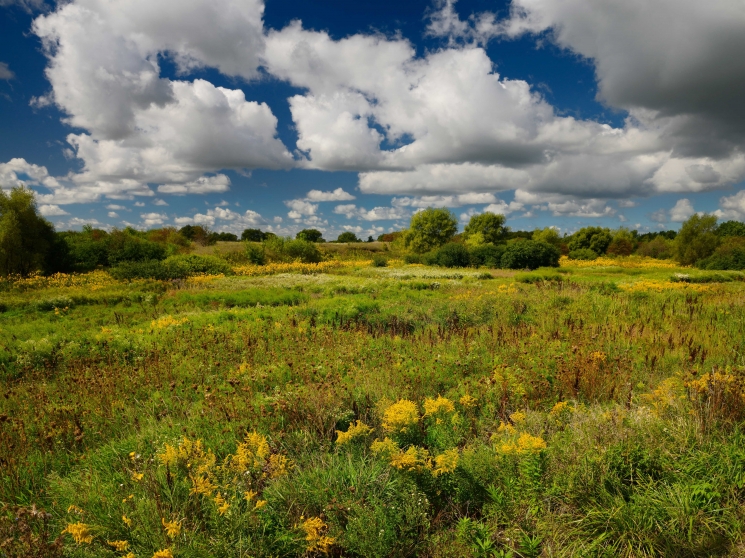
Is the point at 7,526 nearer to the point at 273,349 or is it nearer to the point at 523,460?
the point at 523,460

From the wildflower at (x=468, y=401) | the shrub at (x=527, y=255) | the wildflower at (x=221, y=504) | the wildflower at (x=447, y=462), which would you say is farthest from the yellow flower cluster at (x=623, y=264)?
the wildflower at (x=221, y=504)

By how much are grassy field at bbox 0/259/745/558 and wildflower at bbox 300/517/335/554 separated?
0.01m

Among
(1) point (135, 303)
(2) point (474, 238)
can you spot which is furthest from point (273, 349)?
(2) point (474, 238)

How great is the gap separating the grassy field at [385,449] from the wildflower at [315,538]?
15 mm

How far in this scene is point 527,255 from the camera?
31078mm

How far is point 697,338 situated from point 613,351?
1.87m

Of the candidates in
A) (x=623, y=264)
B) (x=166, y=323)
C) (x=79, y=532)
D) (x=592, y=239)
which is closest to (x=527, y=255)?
(x=623, y=264)

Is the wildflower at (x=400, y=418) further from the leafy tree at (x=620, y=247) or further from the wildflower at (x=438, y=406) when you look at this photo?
the leafy tree at (x=620, y=247)

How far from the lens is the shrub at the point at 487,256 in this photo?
3260 cm

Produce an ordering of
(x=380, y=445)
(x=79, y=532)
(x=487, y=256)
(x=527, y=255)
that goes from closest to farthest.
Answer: (x=79, y=532) → (x=380, y=445) → (x=527, y=255) → (x=487, y=256)

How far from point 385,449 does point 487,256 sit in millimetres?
31618

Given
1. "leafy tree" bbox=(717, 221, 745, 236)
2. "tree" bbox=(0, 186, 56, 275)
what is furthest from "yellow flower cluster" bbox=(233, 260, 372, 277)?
"leafy tree" bbox=(717, 221, 745, 236)

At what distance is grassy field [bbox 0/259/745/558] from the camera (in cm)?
264

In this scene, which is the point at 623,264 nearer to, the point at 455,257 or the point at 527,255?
the point at 527,255
